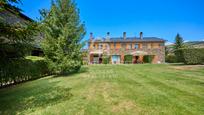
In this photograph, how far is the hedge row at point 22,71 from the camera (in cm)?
786

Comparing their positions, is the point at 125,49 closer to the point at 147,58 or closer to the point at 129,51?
the point at 129,51

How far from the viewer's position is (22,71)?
31.6 feet

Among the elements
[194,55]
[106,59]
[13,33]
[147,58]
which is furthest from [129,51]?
[13,33]

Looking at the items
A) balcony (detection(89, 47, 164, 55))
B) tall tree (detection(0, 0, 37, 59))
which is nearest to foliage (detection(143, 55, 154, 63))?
balcony (detection(89, 47, 164, 55))

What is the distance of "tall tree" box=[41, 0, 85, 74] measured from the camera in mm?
11578

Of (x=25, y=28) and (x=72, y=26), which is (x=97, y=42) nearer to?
(x=72, y=26)

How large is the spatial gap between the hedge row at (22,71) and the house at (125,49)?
22162 mm

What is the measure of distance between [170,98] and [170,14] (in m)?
28.4

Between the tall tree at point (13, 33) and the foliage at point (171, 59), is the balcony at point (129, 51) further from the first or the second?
the tall tree at point (13, 33)

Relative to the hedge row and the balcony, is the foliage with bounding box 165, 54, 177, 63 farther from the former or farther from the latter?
the hedge row

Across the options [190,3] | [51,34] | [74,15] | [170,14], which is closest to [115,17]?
[170,14]

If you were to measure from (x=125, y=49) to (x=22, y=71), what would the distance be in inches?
1125

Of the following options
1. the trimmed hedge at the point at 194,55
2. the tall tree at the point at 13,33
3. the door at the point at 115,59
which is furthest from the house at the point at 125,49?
the tall tree at the point at 13,33

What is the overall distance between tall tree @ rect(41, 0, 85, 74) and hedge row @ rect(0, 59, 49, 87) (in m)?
1.22
